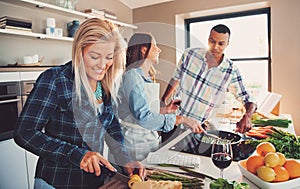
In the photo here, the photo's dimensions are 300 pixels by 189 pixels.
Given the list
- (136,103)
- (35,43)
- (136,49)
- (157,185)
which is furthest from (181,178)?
(35,43)

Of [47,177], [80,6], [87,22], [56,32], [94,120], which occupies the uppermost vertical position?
[80,6]

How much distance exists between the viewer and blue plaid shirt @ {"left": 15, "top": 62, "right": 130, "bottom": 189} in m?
0.78

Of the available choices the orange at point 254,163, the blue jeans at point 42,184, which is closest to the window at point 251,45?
the orange at point 254,163

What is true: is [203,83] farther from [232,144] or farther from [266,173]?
[266,173]

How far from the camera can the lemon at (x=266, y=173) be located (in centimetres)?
73

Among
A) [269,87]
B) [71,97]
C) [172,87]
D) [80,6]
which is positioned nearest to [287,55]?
[269,87]

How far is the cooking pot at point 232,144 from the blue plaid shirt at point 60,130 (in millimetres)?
Answer: 360

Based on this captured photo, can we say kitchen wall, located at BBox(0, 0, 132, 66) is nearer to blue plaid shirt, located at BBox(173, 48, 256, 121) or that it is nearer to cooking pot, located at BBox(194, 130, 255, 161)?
blue plaid shirt, located at BBox(173, 48, 256, 121)

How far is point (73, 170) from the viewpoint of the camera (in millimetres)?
895

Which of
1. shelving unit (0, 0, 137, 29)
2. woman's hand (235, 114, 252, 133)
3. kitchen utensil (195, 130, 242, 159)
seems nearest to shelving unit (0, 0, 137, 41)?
shelving unit (0, 0, 137, 29)

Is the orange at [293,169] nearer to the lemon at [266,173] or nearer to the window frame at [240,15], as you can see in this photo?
the lemon at [266,173]

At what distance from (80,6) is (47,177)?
178cm

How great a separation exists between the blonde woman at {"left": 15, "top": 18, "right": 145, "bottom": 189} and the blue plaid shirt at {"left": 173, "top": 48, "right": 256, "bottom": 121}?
2.68ft

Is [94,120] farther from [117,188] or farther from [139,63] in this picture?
[139,63]
